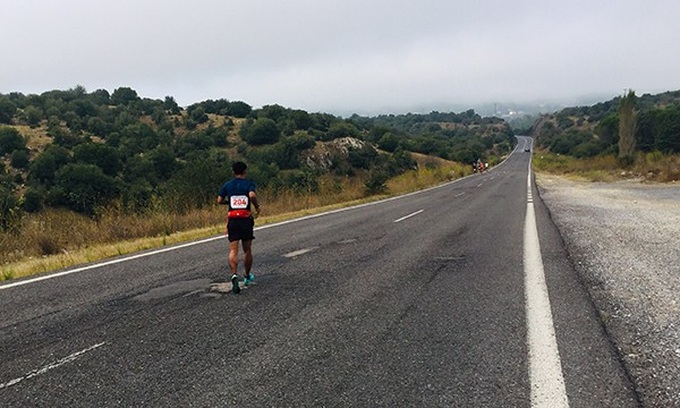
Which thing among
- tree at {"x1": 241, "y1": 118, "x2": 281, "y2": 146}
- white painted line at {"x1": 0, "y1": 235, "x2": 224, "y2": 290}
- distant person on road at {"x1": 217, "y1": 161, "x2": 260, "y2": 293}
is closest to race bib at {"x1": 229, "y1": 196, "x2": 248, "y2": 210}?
distant person on road at {"x1": 217, "y1": 161, "x2": 260, "y2": 293}

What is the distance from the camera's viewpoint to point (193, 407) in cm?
287

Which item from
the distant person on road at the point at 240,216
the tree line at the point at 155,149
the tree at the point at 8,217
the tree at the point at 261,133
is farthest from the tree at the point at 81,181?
the distant person on road at the point at 240,216

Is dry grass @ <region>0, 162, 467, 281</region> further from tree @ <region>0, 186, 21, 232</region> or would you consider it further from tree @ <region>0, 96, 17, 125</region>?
tree @ <region>0, 96, 17, 125</region>

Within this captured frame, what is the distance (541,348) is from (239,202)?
4.04 m

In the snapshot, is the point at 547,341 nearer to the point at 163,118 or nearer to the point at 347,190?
the point at 347,190

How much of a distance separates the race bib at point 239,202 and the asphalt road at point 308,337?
1087 millimetres

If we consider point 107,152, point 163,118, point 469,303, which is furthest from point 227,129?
point 469,303

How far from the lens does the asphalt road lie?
3.03m

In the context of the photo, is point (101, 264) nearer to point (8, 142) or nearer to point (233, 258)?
point (233, 258)

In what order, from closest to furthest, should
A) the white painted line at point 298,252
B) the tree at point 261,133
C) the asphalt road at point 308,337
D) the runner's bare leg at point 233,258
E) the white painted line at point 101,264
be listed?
the asphalt road at point 308,337
the runner's bare leg at point 233,258
the white painted line at point 101,264
the white painted line at point 298,252
the tree at point 261,133

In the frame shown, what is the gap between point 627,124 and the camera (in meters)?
39.9

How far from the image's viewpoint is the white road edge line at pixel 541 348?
2.90m

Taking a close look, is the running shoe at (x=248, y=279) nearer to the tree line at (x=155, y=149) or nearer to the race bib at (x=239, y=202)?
the race bib at (x=239, y=202)

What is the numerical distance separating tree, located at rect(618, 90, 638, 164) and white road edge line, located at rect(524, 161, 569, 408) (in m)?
39.8
